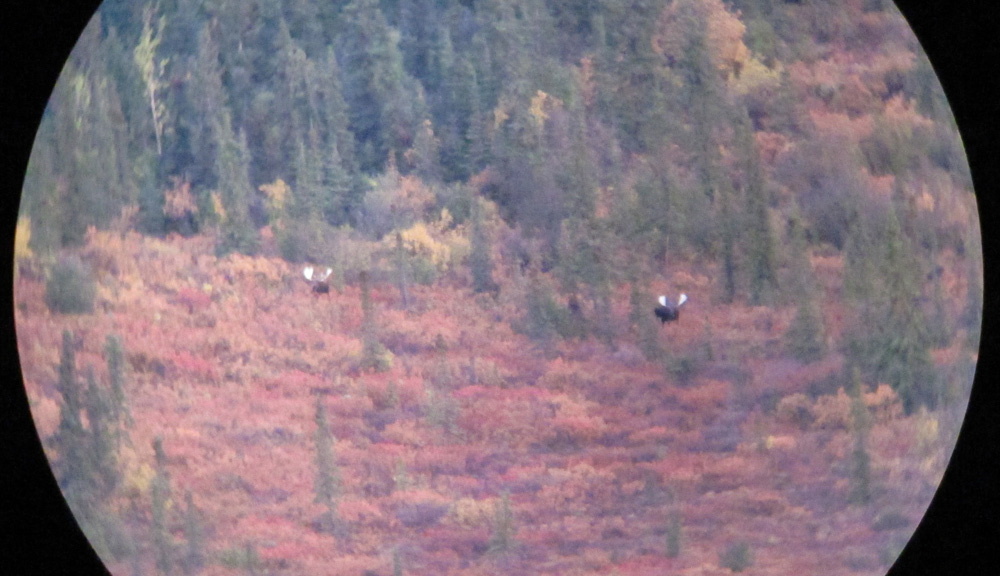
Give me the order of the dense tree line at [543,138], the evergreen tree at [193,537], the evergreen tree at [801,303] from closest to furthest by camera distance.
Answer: the dense tree line at [543,138]
the evergreen tree at [801,303]
the evergreen tree at [193,537]

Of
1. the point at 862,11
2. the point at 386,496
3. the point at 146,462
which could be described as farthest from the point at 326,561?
the point at 862,11

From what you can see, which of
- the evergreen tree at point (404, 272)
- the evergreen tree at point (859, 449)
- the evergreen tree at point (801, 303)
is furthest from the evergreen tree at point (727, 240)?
the evergreen tree at point (404, 272)

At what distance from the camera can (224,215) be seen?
6.14 meters

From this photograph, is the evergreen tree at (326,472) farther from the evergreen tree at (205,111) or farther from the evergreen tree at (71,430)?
the evergreen tree at (71,430)

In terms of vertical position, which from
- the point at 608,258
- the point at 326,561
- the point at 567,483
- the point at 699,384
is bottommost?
the point at 326,561

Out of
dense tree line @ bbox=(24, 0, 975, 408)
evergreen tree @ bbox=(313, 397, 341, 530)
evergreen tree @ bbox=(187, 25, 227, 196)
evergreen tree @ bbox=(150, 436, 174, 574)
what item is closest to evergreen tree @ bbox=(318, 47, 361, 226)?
dense tree line @ bbox=(24, 0, 975, 408)

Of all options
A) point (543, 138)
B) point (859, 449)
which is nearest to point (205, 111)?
point (543, 138)

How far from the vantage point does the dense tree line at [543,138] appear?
19.3ft

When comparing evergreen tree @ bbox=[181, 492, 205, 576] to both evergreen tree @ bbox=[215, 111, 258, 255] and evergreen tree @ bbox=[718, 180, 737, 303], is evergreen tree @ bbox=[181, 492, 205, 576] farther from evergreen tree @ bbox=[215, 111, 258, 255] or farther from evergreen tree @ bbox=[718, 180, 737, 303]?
evergreen tree @ bbox=[718, 180, 737, 303]

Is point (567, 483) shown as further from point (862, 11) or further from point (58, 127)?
point (58, 127)

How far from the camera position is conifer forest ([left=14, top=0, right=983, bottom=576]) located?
588 centimetres

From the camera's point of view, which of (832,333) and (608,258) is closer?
(608,258)

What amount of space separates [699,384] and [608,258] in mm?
618

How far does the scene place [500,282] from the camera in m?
5.87
